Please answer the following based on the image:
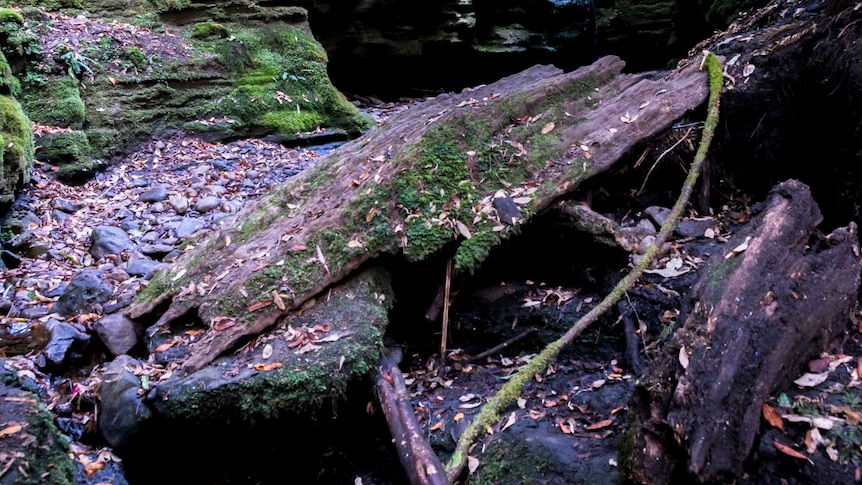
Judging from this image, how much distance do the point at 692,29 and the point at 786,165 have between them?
808 centimetres

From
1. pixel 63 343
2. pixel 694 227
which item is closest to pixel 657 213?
pixel 694 227

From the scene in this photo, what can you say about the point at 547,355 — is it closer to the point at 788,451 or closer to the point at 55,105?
the point at 788,451

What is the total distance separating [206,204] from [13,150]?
182 centimetres

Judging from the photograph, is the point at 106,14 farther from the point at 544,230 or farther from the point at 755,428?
the point at 755,428

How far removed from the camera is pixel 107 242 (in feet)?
15.8

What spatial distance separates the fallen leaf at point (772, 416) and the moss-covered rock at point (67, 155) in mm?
7074

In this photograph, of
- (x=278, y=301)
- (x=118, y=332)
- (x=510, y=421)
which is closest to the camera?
(x=510, y=421)

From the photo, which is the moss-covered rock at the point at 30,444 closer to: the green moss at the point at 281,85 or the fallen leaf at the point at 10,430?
the fallen leaf at the point at 10,430

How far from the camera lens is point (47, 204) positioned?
17.7 ft

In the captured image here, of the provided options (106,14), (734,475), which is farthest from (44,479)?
(106,14)

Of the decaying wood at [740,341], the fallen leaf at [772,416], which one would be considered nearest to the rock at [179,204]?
the decaying wood at [740,341]

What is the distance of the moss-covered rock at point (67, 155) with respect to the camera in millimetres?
6027

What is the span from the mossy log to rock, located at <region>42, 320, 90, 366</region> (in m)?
0.38

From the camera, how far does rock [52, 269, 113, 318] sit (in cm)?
372
